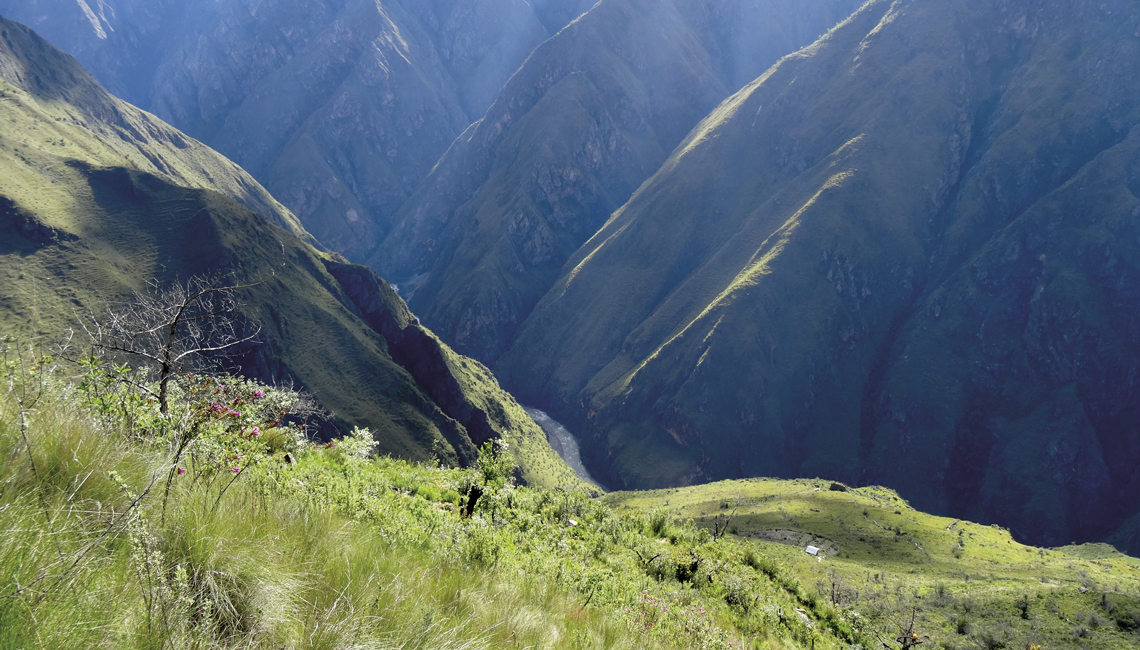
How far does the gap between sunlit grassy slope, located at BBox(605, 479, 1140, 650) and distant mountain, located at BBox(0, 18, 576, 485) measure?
34.1 meters

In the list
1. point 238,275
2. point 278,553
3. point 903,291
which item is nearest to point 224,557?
point 278,553

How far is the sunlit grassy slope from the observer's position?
2923cm

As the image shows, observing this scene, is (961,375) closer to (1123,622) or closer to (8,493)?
(1123,622)

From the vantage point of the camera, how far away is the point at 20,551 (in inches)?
108

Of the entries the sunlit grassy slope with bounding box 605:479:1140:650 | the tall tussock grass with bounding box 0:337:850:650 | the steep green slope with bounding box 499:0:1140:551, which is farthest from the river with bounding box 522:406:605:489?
Result: the tall tussock grass with bounding box 0:337:850:650

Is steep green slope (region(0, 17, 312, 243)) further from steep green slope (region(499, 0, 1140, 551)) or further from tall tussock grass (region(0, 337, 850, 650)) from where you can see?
steep green slope (region(499, 0, 1140, 551))

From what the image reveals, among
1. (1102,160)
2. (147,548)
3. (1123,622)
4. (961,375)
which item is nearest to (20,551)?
(147,548)

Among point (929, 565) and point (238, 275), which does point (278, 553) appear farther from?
point (238, 275)

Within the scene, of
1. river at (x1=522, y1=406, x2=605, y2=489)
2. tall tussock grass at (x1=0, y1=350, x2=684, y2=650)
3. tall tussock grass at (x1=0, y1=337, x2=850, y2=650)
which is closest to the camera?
tall tussock grass at (x1=0, y1=350, x2=684, y2=650)

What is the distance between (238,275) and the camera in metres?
68.6

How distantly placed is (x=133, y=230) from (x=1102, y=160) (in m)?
201

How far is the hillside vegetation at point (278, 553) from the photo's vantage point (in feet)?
10.2

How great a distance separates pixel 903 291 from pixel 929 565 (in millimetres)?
109269

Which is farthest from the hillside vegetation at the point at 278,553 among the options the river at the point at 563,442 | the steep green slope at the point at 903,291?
the river at the point at 563,442
